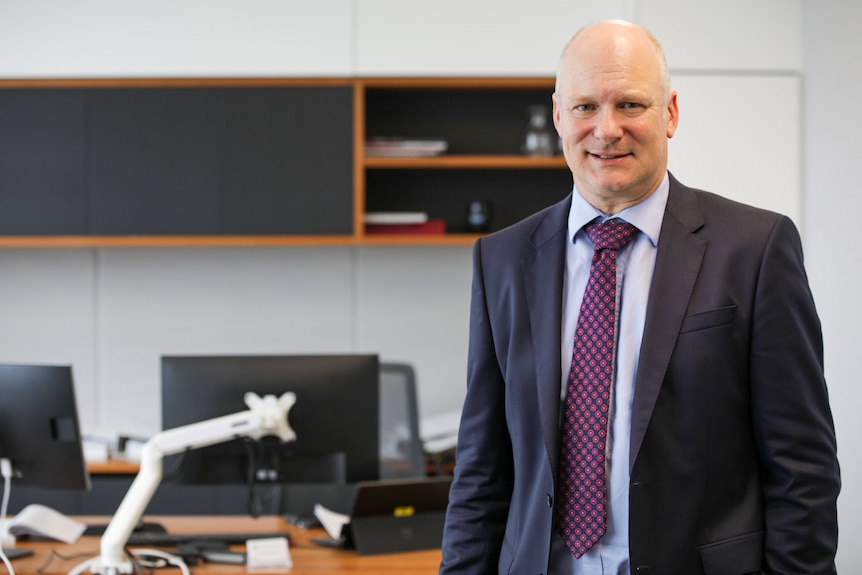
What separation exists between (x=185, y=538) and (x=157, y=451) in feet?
1.44

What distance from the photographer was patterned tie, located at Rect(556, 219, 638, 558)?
139cm

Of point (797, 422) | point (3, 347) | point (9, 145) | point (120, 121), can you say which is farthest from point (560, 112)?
point (3, 347)

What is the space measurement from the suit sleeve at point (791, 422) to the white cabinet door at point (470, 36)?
2.56 metres

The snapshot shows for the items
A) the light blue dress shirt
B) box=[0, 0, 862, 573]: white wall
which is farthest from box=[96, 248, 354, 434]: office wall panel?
the light blue dress shirt

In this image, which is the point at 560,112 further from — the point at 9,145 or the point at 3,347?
the point at 3,347

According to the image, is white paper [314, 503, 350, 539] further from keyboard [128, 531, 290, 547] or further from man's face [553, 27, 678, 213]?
man's face [553, 27, 678, 213]

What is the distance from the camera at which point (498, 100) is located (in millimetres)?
4191

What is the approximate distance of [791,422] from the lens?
134 centimetres

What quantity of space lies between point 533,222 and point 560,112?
205mm

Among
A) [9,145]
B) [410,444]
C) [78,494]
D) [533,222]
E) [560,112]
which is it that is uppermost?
[9,145]

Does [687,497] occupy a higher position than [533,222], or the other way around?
[533,222]

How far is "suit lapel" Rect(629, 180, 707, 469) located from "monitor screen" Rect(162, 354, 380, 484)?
1.25 m

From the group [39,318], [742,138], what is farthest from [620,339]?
[39,318]

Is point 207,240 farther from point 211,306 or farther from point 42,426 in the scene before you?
point 42,426
